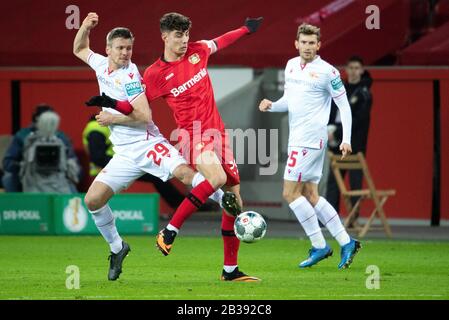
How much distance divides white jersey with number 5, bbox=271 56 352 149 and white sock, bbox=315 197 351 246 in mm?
592

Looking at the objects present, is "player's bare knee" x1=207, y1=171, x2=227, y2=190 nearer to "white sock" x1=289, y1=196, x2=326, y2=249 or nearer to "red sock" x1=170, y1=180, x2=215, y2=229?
"red sock" x1=170, y1=180, x2=215, y2=229

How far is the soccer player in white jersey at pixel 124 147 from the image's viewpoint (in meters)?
11.2

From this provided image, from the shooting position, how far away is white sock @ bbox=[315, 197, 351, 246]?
493 inches

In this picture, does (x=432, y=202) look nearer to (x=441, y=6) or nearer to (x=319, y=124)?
(x=441, y=6)

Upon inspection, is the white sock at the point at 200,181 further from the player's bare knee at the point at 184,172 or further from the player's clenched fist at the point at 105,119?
the player's clenched fist at the point at 105,119

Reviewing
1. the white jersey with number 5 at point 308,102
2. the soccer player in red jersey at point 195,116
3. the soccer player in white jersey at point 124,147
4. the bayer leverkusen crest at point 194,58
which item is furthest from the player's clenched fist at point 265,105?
the soccer player in white jersey at point 124,147

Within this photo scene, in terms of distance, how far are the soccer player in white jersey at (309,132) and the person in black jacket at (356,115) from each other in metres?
3.99

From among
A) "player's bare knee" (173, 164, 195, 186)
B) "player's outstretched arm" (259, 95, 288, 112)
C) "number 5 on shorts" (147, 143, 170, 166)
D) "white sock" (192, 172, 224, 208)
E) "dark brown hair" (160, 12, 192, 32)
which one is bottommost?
"white sock" (192, 172, 224, 208)

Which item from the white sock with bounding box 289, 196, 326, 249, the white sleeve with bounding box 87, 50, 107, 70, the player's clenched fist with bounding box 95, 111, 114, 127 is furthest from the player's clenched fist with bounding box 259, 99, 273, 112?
the player's clenched fist with bounding box 95, 111, 114, 127

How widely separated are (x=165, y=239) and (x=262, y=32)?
8677 mm

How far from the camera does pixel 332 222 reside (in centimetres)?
1259

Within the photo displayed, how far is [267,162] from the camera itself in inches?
771

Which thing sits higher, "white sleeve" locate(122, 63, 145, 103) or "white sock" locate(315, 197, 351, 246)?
"white sleeve" locate(122, 63, 145, 103)

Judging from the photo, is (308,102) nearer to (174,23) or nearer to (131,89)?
(174,23)
